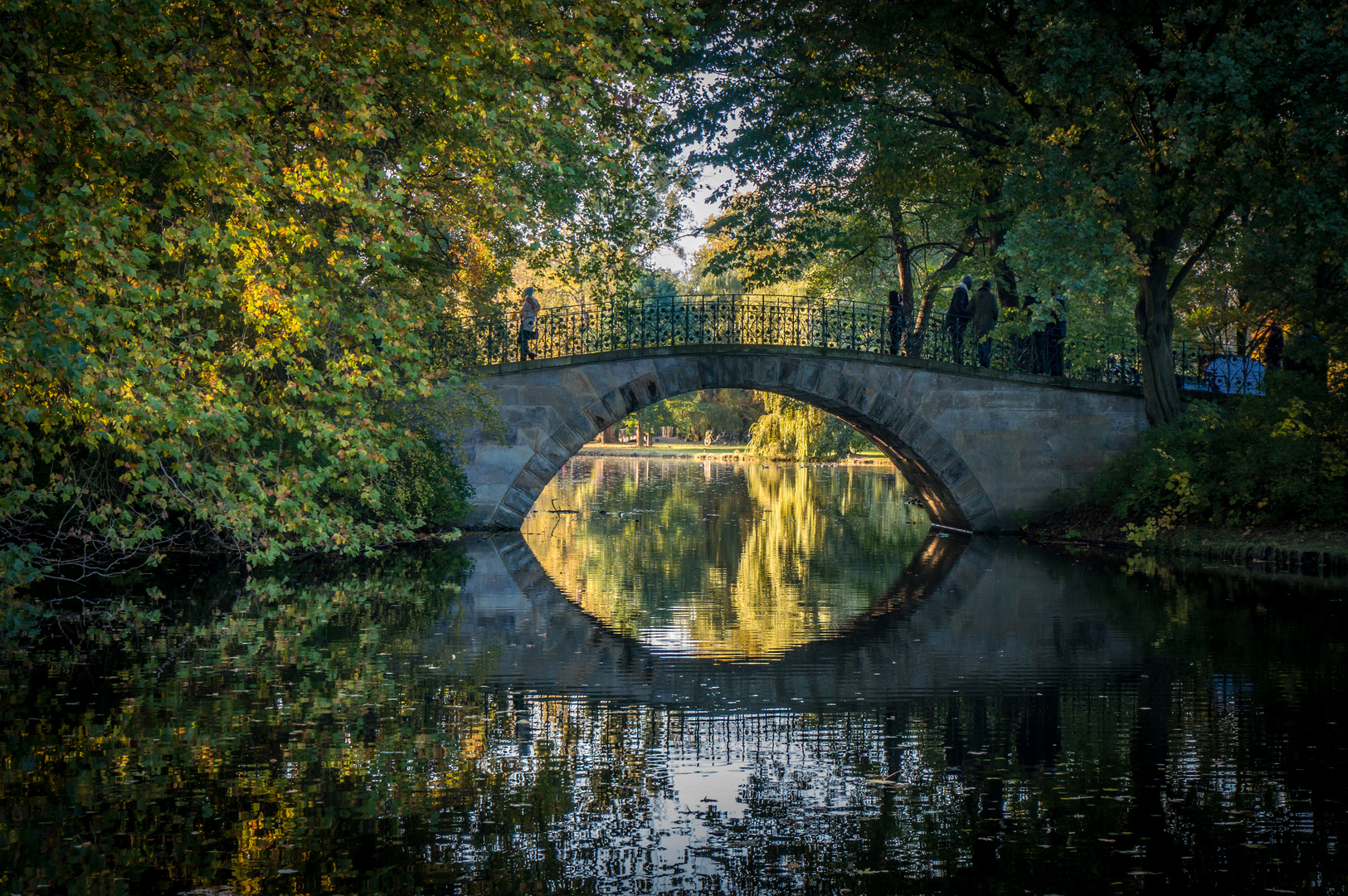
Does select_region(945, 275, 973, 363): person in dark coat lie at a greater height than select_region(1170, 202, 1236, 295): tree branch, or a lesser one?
lesser

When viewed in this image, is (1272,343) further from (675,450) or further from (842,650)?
(675,450)

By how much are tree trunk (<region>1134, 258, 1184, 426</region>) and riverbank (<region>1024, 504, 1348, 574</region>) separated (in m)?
1.82

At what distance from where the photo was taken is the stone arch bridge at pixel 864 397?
18.3 meters

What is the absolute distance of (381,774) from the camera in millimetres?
5273

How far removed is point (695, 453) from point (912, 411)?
126 feet

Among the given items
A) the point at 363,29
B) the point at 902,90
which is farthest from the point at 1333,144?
the point at 363,29

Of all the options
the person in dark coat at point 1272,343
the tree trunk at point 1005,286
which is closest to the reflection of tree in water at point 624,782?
the tree trunk at point 1005,286

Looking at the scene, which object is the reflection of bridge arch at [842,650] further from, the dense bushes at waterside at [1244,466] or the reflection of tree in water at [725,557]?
the dense bushes at waterside at [1244,466]

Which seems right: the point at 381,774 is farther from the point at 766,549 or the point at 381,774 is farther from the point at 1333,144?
the point at 1333,144

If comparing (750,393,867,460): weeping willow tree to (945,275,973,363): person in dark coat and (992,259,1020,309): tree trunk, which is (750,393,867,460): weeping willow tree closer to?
(992,259,1020,309): tree trunk

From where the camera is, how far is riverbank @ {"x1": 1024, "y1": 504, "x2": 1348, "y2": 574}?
1397cm

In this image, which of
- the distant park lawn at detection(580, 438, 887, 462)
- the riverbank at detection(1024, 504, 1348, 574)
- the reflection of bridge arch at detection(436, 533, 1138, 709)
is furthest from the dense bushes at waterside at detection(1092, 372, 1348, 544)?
the distant park lawn at detection(580, 438, 887, 462)

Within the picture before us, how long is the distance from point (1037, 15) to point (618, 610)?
939 centimetres

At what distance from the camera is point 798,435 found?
39.2m
